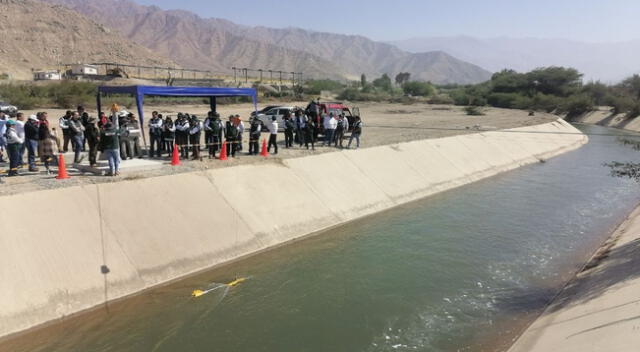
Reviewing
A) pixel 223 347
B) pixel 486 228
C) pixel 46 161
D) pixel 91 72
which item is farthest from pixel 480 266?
pixel 91 72

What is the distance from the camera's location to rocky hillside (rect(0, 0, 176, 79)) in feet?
335

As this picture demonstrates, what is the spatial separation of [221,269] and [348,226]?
5.41 metres

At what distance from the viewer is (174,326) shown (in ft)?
30.2

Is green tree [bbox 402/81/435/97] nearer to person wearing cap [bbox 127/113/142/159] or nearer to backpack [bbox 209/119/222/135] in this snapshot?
backpack [bbox 209/119/222/135]

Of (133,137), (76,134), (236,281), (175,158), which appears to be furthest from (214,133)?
(236,281)

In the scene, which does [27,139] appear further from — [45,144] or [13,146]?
[13,146]

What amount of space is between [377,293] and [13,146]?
33.6 ft

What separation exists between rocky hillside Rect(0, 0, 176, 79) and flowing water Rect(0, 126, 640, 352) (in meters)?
95.5

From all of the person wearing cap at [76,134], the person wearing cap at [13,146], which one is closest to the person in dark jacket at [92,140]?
the person wearing cap at [76,134]

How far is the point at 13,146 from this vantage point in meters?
13.1

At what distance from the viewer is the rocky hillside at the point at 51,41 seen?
10200cm

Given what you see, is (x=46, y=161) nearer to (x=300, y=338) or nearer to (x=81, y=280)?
(x=81, y=280)

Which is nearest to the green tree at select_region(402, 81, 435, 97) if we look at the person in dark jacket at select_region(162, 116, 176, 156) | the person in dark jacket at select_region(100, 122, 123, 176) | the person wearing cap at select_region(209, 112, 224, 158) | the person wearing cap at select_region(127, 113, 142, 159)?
the person wearing cap at select_region(209, 112, 224, 158)

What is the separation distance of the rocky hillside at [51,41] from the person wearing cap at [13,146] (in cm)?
9057
